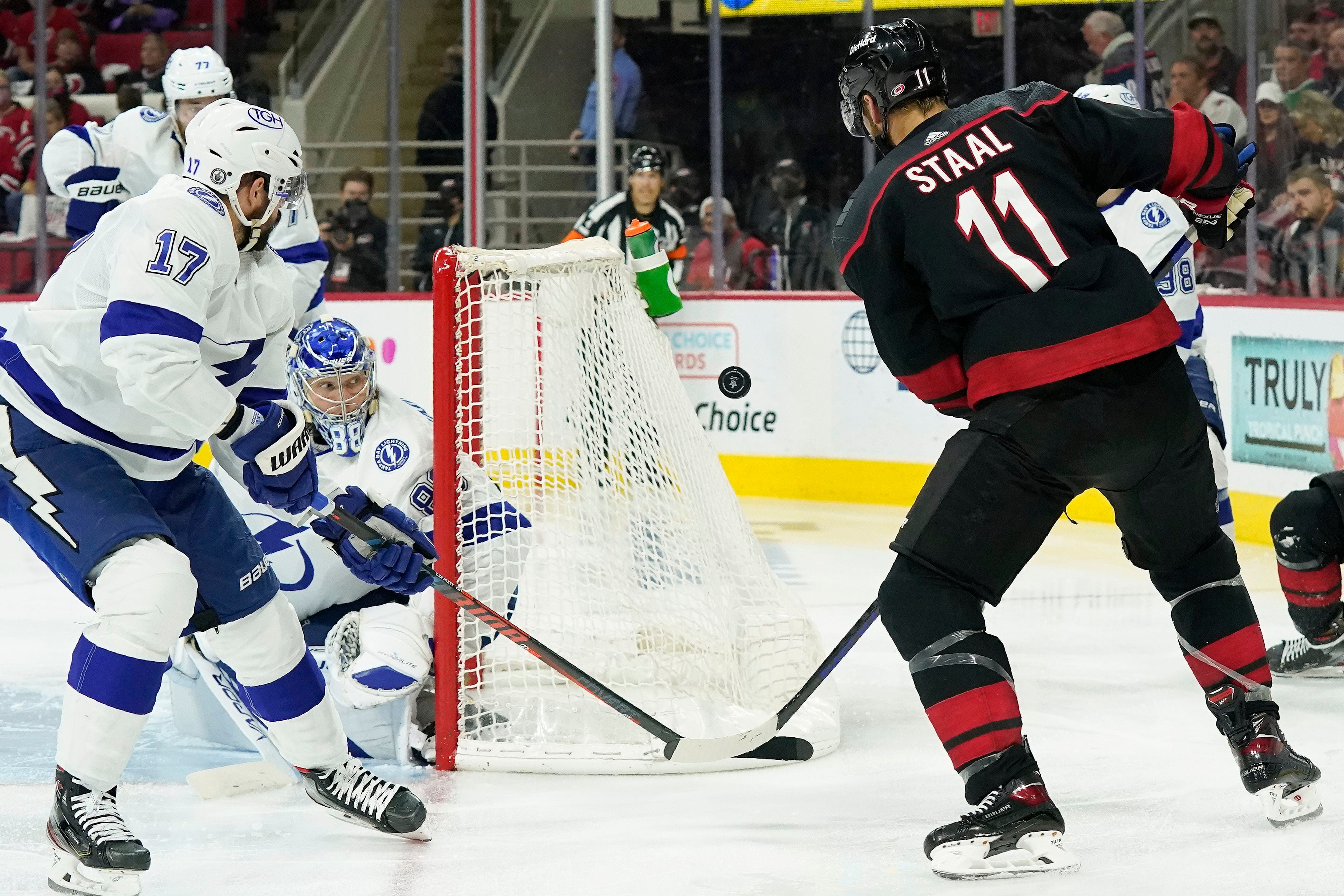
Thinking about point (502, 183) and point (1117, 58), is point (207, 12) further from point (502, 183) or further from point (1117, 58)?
point (1117, 58)

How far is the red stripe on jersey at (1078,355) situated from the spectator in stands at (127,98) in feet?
21.8

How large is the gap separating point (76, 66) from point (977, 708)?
7.06m

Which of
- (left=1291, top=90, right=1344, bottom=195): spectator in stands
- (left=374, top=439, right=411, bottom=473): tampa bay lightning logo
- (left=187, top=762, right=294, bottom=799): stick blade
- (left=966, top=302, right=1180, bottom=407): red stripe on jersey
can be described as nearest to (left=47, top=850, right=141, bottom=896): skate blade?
(left=187, top=762, right=294, bottom=799): stick blade

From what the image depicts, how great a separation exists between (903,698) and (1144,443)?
142 cm

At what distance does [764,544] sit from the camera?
5.76 metres

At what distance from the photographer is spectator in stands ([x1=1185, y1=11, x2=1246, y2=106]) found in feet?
19.8

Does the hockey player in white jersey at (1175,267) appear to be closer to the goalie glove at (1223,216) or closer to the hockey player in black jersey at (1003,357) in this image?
the goalie glove at (1223,216)

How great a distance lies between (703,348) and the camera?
7.02 meters

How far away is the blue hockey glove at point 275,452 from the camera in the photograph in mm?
2414

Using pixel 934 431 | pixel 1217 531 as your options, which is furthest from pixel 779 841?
pixel 934 431

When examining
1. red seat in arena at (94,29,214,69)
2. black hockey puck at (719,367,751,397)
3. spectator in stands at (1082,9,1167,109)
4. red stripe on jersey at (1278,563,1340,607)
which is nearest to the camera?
red stripe on jersey at (1278,563,1340,607)

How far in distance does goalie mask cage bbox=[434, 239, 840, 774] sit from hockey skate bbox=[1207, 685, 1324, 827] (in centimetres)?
84

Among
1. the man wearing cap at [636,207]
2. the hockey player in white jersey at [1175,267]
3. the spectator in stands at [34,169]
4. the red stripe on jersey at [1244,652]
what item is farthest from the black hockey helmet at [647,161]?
the red stripe on jersey at [1244,652]

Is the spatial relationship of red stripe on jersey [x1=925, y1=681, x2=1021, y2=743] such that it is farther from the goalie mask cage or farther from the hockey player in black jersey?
the goalie mask cage
